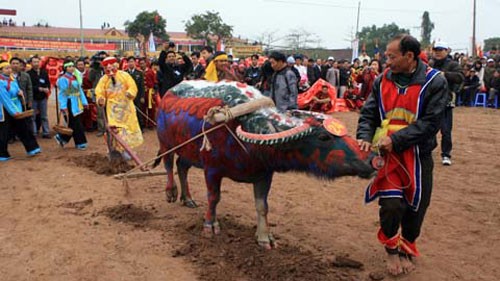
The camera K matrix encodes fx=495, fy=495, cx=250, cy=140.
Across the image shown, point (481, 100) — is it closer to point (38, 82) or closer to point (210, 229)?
point (38, 82)

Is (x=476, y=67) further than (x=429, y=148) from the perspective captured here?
Yes

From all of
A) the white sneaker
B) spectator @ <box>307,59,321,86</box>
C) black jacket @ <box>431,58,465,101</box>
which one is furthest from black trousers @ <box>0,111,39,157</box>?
spectator @ <box>307,59,321,86</box>

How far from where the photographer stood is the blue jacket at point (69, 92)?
9016 mm

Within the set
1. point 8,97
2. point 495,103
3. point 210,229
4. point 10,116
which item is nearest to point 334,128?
point 210,229

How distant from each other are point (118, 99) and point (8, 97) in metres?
2.09

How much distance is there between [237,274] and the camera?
12.5ft

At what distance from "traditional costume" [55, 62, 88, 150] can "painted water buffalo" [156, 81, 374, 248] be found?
175 inches

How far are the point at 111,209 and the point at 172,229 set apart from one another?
993mm

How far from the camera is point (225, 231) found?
468 centimetres

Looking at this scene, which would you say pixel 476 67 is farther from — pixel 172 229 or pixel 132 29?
pixel 132 29

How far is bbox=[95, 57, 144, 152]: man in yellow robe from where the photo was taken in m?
7.51

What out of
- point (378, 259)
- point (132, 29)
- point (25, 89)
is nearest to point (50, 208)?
point (378, 259)

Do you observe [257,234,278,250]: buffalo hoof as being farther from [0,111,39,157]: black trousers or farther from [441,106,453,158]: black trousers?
[0,111,39,157]: black trousers

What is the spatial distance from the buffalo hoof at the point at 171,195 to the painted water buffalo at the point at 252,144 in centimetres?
44
